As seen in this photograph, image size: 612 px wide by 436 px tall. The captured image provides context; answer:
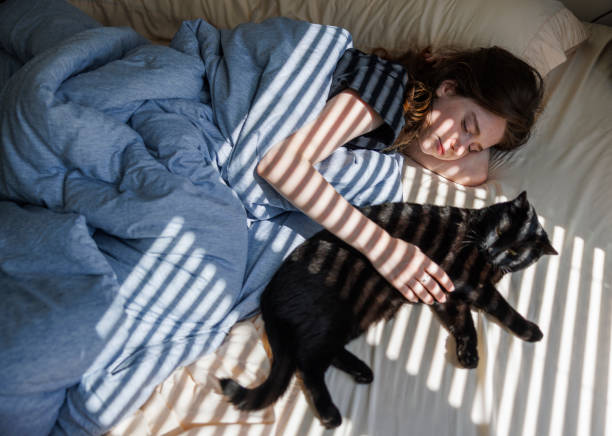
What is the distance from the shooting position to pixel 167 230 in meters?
0.81

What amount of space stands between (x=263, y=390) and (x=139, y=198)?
1.39 ft

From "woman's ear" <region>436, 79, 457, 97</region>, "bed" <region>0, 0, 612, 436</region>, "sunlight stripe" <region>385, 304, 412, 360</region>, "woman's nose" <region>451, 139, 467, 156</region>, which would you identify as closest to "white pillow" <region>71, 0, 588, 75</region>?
"bed" <region>0, 0, 612, 436</region>

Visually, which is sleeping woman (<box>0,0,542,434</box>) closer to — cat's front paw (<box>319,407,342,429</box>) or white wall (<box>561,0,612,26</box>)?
cat's front paw (<box>319,407,342,429</box>)

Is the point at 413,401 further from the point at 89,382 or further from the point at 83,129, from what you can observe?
the point at 83,129

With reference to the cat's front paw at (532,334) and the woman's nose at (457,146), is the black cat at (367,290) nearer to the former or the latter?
the cat's front paw at (532,334)

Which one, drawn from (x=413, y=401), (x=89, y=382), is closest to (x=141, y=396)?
(x=89, y=382)

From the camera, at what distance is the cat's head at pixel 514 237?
2.89ft

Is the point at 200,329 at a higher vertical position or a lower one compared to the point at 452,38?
lower

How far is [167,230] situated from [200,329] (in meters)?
0.20

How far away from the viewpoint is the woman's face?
0.99 metres

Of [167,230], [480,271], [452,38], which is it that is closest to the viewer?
[167,230]

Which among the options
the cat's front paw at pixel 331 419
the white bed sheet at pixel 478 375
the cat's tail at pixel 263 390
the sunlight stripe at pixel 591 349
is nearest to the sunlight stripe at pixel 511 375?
the white bed sheet at pixel 478 375

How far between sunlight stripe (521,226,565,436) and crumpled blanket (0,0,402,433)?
0.38 meters

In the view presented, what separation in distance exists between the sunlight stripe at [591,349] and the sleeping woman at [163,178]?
296mm
